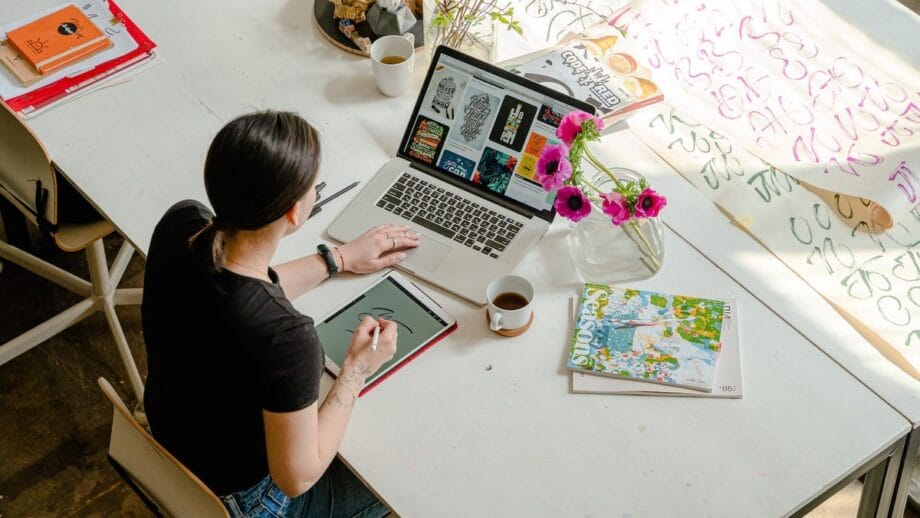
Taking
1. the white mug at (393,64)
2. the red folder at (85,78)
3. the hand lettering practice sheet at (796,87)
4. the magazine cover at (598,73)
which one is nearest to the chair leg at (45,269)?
the red folder at (85,78)

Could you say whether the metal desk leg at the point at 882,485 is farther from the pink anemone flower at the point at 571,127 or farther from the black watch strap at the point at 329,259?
the black watch strap at the point at 329,259

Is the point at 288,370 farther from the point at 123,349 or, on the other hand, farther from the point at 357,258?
the point at 123,349

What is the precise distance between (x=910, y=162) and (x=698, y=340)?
0.51m

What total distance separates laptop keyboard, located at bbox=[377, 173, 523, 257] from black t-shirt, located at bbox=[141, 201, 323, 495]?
35 cm

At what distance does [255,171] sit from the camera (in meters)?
1.21

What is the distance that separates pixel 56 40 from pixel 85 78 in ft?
0.40

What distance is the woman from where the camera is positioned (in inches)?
48.3

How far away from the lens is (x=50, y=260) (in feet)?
8.28

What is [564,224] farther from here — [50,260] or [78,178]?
[50,260]

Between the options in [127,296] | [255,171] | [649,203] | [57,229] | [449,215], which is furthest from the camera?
[127,296]

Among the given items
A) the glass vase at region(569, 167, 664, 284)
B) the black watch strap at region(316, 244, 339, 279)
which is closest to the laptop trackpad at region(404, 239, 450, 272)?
the black watch strap at region(316, 244, 339, 279)

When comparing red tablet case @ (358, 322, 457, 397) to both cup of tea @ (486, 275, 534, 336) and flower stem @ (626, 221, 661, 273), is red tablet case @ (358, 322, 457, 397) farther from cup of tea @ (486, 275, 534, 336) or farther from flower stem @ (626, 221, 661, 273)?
flower stem @ (626, 221, 661, 273)

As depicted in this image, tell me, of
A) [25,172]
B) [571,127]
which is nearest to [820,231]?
[571,127]

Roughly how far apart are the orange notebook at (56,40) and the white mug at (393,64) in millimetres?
587
